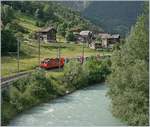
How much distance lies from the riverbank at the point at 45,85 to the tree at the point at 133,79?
36.0 ft

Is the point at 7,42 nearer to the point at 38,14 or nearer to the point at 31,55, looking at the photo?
the point at 31,55

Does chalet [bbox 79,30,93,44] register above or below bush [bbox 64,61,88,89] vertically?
above

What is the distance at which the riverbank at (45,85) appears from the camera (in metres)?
53.4

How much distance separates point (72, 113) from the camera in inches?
2071

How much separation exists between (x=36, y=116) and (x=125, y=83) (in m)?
10.4

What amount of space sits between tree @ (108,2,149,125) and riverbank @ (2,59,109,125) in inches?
432

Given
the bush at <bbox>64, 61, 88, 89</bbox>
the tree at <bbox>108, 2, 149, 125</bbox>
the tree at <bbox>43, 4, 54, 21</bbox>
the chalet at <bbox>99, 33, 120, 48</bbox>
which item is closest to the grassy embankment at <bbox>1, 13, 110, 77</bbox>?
the bush at <bbox>64, 61, 88, 89</bbox>

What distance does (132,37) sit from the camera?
49312mm

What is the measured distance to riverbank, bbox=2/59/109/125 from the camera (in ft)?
175

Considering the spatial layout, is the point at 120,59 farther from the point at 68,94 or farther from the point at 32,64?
the point at 32,64

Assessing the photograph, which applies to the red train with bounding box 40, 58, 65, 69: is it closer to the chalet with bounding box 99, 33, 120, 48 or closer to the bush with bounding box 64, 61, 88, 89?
the bush with bounding box 64, 61, 88, 89

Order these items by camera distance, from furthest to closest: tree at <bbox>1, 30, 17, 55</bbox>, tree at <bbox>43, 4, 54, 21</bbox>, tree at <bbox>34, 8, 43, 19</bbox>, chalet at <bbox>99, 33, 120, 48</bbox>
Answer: tree at <bbox>43, 4, 54, 21</bbox> < tree at <bbox>34, 8, 43, 19</bbox> < chalet at <bbox>99, 33, 120, 48</bbox> < tree at <bbox>1, 30, 17, 55</bbox>

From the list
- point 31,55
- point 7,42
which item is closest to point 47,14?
point 31,55

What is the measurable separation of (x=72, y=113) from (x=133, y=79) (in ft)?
32.8
